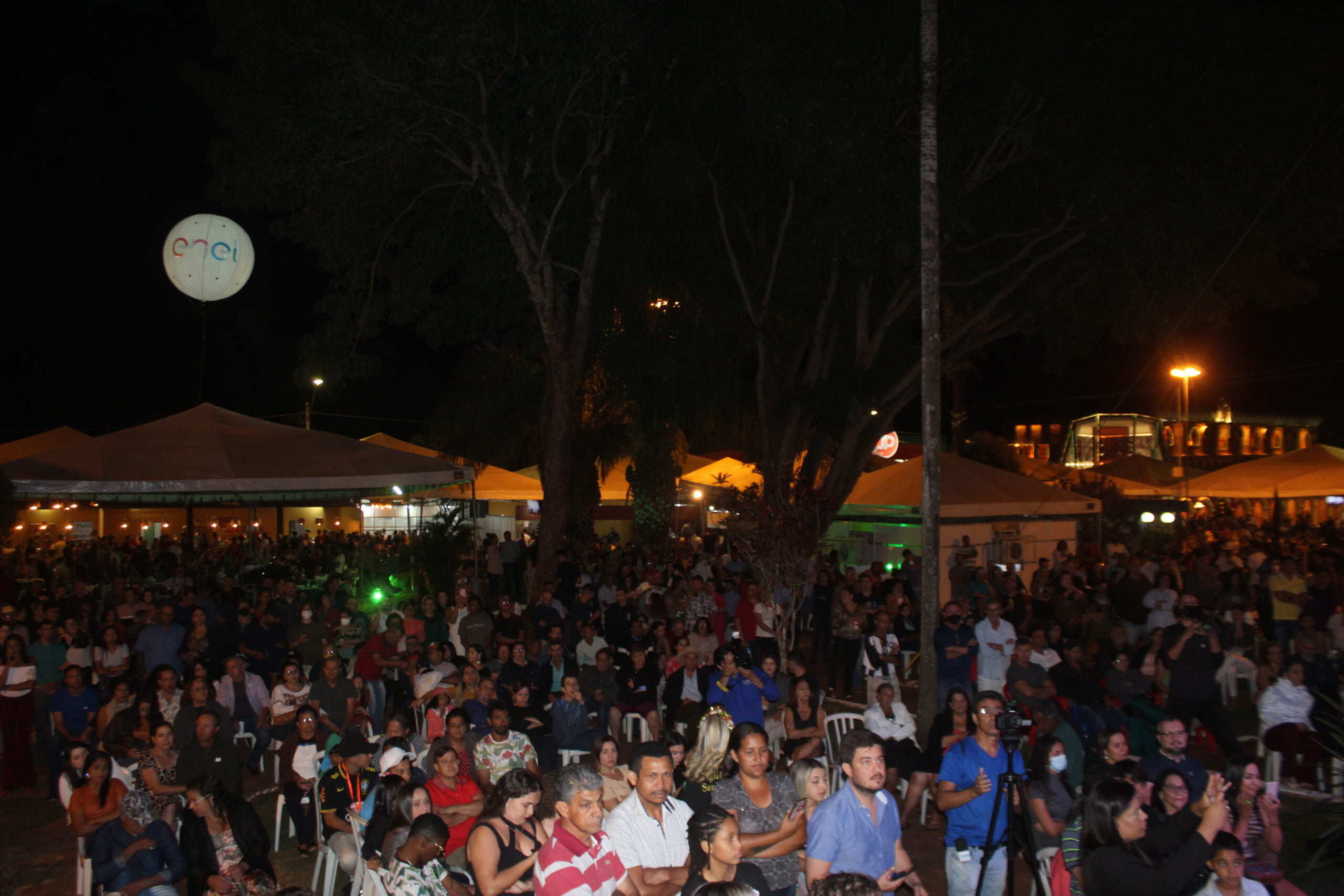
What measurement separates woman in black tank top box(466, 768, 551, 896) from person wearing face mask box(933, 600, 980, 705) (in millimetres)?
5741

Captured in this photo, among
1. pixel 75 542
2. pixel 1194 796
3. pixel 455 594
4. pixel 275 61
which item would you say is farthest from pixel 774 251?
pixel 75 542

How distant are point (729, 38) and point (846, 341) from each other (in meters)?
6.00

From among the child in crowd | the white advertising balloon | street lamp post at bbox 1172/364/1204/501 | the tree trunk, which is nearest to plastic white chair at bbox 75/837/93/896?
the child in crowd

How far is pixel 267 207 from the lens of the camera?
17047 mm

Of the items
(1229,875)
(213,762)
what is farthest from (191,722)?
(1229,875)

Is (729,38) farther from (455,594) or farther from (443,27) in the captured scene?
(455,594)

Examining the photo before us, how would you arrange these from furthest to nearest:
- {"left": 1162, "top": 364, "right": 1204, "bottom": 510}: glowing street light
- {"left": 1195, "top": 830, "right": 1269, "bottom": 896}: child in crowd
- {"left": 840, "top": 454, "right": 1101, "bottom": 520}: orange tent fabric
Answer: {"left": 1162, "top": 364, "right": 1204, "bottom": 510}: glowing street light → {"left": 840, "top": 454, "right": 1101, "bottom": 520}: orange tent fabric → {"left": 1195, "top": 830, "right": 1269, "bottom": 896}: child in crowd

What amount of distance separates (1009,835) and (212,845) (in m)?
4.26

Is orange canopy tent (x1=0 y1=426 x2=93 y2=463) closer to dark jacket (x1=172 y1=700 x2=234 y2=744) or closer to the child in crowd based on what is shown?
dark jacket (x1=172 y1=700 x2=234 y2=744)

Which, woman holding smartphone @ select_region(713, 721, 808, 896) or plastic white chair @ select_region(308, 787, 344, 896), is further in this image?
plastic white chair @ select_region(308, 787, 344, 896)

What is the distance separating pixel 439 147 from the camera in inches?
634

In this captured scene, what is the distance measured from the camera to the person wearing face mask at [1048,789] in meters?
5.62

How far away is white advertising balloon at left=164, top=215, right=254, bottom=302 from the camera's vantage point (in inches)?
485

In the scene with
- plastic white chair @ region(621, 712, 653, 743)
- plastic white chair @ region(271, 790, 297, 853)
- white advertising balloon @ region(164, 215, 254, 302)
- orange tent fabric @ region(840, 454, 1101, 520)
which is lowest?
plastic white chair @ region(271, 790, 297, 853)
